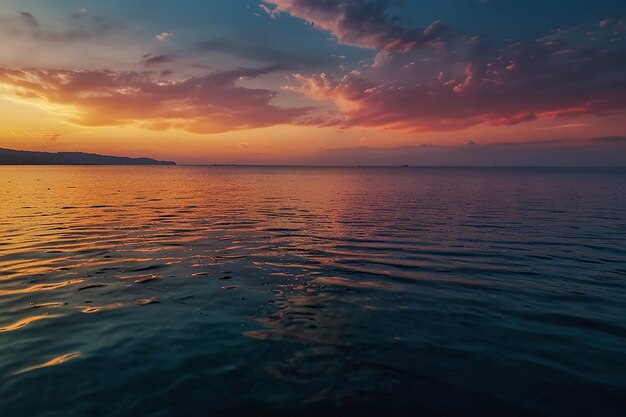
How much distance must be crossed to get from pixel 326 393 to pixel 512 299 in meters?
9.79

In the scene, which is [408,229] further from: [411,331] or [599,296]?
[411,331]

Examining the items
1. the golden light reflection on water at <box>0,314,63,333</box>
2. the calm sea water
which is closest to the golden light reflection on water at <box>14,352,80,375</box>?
the calm sea water

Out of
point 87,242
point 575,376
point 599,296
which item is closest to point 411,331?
point 575,376

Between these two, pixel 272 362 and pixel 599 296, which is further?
pixel 599 296

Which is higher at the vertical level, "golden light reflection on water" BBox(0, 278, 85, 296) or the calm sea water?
the calm sea water

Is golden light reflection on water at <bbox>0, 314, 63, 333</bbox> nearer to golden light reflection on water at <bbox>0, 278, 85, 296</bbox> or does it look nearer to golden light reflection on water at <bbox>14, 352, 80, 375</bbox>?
golden light reflection on water at <bbox>14, 352, 80, 375</bbox>

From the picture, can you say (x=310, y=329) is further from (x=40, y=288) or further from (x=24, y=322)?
(x=40, y=288)

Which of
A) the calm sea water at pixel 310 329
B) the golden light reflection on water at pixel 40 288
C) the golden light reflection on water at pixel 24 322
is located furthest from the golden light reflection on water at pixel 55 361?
the golden light reflection on water at pixel 40 288

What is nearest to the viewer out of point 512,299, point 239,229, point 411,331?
point 411,331

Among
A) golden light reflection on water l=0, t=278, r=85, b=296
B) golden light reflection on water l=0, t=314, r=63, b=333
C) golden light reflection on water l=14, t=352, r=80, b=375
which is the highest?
golden light reflection on water l=14, t=352, r=80, b=375

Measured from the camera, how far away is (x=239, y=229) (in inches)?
1261

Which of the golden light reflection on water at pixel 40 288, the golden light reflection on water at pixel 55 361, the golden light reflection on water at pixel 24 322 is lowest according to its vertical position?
the golden light reflection on water at pixel 40 288

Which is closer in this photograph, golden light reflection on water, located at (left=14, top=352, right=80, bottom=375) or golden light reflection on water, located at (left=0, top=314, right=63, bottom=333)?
golden light reflection on water, located at (left=14, top=352, right=80, bottom=375)

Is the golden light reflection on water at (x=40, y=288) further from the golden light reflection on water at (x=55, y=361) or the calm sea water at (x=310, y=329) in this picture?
the golden light reflection on water at (x=55, y=361)
